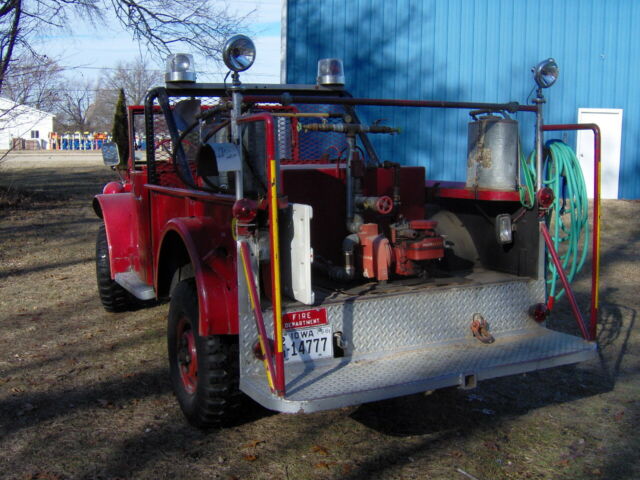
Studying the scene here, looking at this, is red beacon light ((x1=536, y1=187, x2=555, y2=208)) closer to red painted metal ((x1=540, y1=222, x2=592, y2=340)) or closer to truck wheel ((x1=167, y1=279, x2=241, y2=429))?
red painted metal ((x1=540, y1=222, x2=592, y2=340))

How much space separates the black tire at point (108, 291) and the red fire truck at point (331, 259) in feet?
4.02

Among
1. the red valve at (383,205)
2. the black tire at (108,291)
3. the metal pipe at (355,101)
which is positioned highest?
the metal pipe at (355,101)

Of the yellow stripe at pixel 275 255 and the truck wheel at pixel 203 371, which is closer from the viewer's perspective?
the yellow stripe at pixel 275 255

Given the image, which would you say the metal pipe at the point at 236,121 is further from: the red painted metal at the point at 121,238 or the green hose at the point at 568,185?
the red painted metal at the point at 121,238

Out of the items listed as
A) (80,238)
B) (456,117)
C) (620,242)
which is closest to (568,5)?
(456,117)

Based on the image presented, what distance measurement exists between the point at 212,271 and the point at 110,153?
2941mm

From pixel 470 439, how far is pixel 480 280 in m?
1.01

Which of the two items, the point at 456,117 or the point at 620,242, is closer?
the point at 620,242

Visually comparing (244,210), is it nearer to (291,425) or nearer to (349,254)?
(349,254)

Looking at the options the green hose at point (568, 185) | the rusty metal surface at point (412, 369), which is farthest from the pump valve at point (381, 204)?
the green hose at point (568, 185)

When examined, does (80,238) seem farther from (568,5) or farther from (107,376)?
(568,5)

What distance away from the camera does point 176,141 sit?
4.73 meters

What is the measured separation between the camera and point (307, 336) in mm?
3598

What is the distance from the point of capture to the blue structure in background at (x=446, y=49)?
14.9 meters
